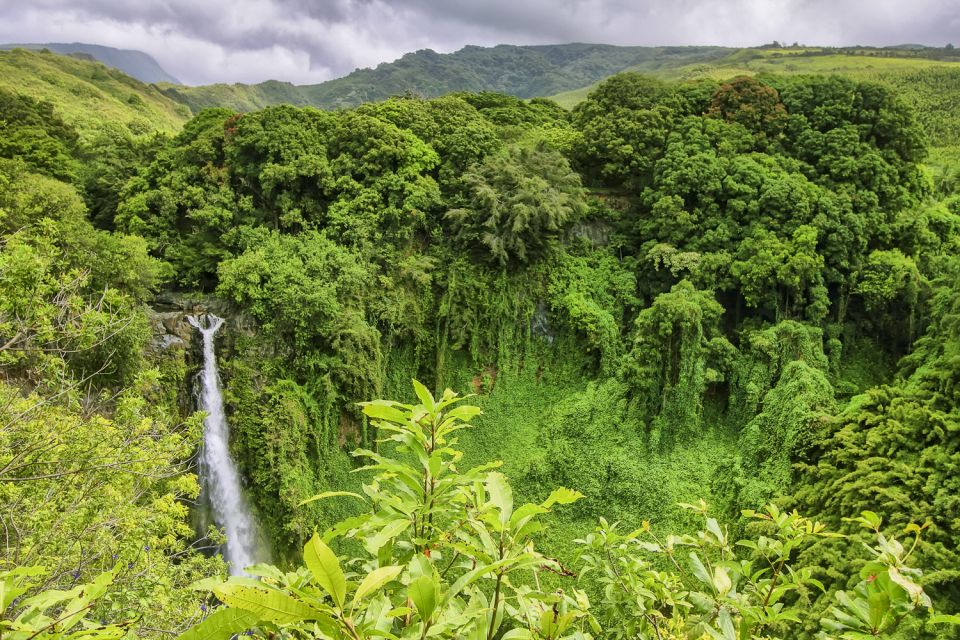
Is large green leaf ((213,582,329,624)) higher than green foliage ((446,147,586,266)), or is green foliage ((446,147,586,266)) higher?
green foliage ((446,147,586,266))

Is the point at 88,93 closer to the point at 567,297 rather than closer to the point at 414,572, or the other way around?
the point at 567,297

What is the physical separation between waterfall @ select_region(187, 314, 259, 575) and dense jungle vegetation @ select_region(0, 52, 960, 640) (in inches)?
12.4

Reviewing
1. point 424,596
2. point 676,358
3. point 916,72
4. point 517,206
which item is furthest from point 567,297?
point 916,72

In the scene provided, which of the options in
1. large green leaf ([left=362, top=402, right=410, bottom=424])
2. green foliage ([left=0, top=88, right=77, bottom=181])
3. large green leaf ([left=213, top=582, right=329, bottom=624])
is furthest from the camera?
green foliage ([left=0, top=88, right=77, bottom=181])

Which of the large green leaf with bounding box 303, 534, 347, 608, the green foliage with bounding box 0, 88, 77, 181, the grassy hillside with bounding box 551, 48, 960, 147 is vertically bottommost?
the large green leaf with bounding box 303, 534, 347, 608

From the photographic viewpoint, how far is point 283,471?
37.2ft

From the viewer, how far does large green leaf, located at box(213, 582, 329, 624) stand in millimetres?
1021

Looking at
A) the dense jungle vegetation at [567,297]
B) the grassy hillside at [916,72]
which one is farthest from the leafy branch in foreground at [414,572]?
the grassy hillside at [916,72]

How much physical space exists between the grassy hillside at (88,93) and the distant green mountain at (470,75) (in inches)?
369

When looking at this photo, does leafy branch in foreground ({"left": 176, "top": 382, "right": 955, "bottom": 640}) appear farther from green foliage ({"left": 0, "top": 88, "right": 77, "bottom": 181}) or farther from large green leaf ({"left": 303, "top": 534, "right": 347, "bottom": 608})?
green foliage ({"left": 0, "top": 88, "right": 77, "bottom": 181})

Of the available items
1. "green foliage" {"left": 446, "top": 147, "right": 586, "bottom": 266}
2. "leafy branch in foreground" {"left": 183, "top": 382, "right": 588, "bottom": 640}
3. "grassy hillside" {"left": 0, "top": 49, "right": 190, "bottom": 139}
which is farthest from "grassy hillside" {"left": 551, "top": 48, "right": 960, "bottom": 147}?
"grassy hillside" {"left": 0, "top": 49, "right": 190, "bottom": 139}

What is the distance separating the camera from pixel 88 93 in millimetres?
29312

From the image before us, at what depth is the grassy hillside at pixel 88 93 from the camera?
24.6 meters

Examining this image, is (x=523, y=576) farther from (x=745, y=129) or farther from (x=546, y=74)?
(x=546, y=74)
